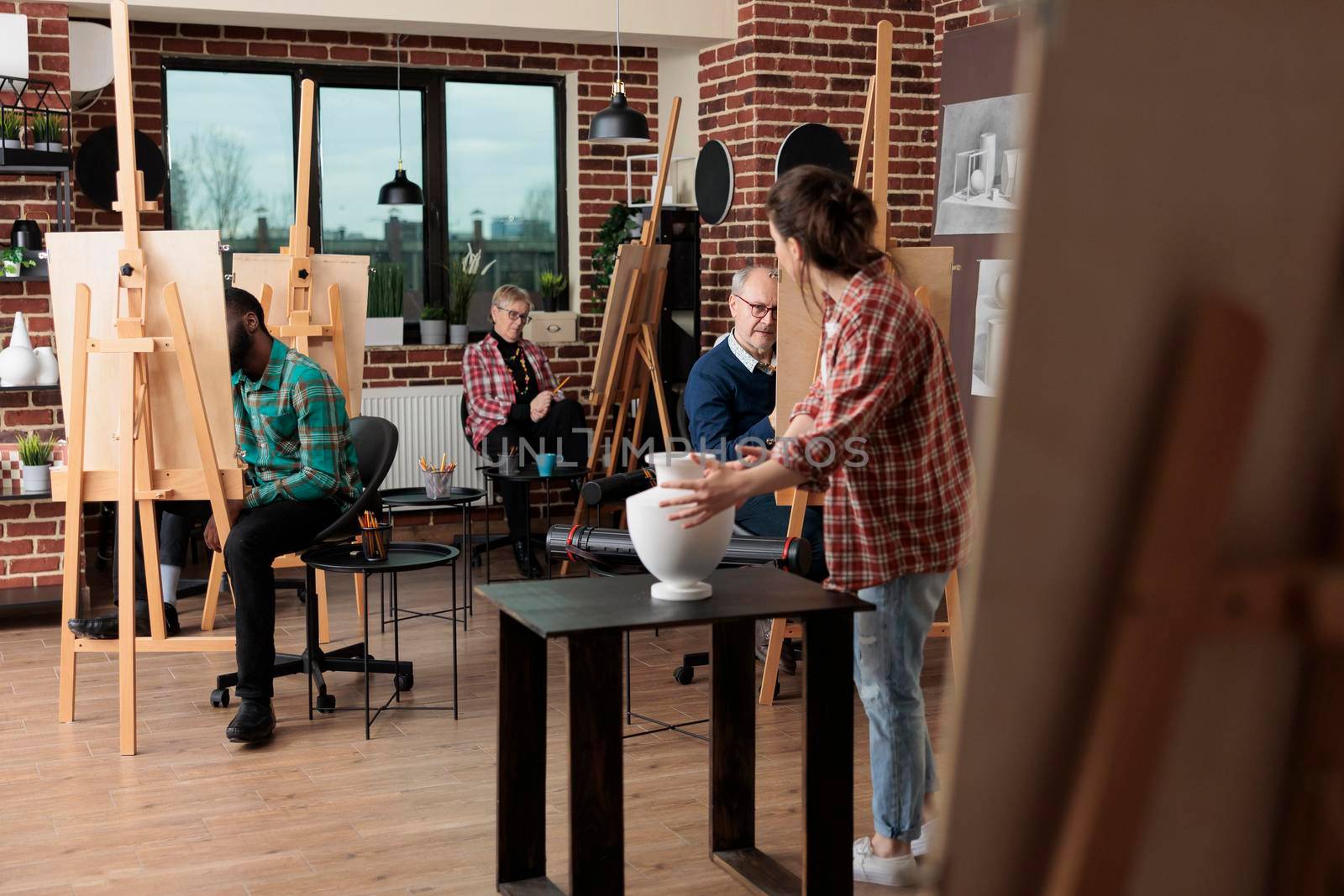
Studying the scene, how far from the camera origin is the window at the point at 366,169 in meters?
6.99

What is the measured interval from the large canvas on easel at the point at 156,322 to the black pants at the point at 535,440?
2.31m

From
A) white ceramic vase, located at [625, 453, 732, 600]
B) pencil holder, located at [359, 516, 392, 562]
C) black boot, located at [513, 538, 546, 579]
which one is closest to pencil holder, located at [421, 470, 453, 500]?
black boot, located at [513, 538, 546, 579]

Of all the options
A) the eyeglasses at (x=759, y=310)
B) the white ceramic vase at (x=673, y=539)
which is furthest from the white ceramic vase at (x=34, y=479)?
the white ceramic vase at (x=673, y=539)

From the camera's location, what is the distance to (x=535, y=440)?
6.26 meters

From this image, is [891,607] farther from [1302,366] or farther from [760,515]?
[1302,366]

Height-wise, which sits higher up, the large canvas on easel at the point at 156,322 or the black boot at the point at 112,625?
the large canvas on easel at the point at 156,322

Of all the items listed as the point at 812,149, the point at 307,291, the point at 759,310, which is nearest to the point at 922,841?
the point at 759,310

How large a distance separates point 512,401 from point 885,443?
4006mm

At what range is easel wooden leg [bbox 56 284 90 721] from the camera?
360 cm

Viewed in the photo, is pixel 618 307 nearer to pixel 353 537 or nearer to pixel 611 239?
pixel 611 239

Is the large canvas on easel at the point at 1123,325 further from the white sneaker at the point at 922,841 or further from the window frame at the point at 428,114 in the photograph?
the window frame at the point at 428,114

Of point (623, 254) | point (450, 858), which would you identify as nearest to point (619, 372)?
point (623, 254)

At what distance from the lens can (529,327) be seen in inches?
285

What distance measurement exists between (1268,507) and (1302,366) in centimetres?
4
